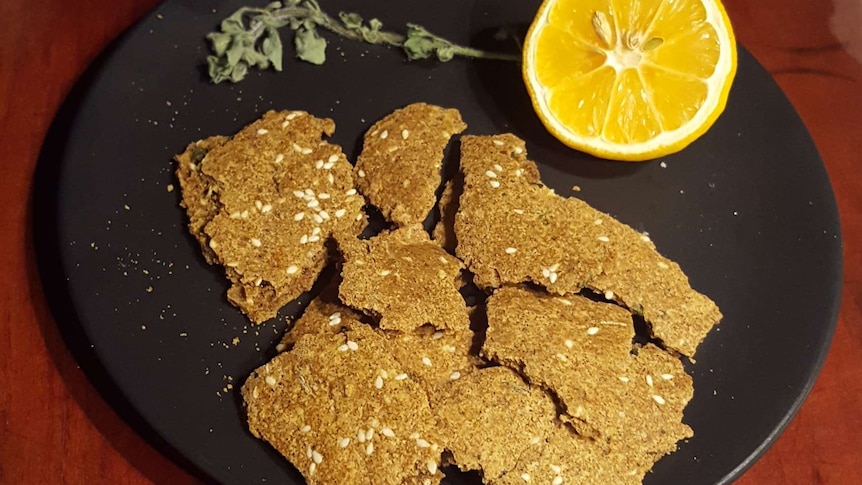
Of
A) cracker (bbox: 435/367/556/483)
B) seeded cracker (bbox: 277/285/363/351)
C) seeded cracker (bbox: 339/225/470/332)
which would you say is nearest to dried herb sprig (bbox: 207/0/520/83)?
seeded cracker (bbox: 339/225/470/332)

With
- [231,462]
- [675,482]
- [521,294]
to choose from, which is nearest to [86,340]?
[231,462]

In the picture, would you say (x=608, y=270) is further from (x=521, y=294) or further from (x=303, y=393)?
(x=303, y=393)

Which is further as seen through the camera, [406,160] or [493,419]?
[406,160]

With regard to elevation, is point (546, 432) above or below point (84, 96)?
below

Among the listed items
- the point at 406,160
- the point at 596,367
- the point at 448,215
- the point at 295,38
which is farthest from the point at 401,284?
the point at 295,38

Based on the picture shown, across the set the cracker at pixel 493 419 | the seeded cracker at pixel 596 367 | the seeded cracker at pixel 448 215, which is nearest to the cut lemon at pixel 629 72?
the seeded cracker at pixel 448 215

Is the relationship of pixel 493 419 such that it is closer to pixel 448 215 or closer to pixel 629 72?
pixel 448 215

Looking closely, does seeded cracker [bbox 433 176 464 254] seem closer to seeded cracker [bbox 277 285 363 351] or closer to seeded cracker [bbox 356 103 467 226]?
seeded cracker [bbox 356 103 467 226]

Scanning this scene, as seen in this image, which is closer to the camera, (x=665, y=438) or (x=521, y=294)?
(x=665, y=438)
